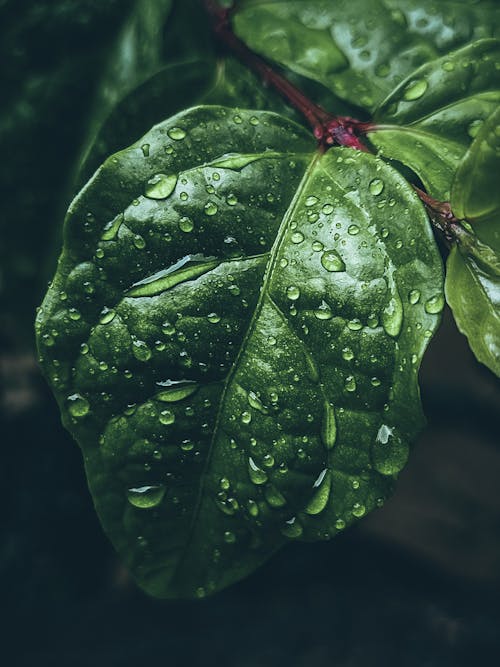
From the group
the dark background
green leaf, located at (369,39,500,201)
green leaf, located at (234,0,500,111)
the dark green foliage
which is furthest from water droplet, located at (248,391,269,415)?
the dark background

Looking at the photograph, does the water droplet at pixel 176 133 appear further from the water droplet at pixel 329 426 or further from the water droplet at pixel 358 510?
the water droplet at pixel 358 510

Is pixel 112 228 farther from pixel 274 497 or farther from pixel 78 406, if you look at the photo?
pixel 274 497

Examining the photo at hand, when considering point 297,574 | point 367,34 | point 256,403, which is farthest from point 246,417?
point 297,574

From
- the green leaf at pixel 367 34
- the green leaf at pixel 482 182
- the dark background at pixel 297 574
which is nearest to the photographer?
the green leaf at pixel 482 182

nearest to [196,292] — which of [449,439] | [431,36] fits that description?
[431,36]

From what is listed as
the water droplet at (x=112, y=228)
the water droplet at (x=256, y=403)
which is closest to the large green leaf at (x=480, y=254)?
the water droplet at (x=256, y=403)

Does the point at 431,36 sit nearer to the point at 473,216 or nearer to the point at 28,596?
the point at 473,216
